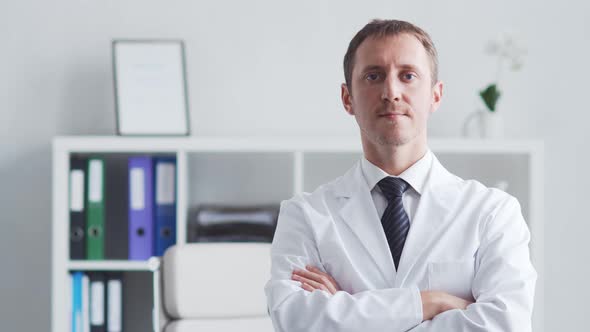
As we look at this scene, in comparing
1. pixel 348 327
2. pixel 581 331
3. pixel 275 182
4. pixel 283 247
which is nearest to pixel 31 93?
pixel 275 182

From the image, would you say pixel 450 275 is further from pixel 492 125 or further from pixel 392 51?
pixel 492 125

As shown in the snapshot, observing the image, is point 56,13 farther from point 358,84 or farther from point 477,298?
point 477,298

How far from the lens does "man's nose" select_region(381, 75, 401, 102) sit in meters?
1.49

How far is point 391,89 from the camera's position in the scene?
1501mm

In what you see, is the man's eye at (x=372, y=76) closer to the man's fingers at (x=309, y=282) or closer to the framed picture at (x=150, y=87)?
the man's fingers at (x=309, y=282)

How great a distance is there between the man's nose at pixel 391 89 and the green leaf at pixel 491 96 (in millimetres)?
1635

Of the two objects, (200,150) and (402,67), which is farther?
(200,150)

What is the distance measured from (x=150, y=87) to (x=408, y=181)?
→ 1.77 metres

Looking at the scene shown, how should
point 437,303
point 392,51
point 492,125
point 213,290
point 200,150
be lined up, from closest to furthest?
point 437,303 < point 392,51 < point 213,290 < point 200,150 < point 492,125

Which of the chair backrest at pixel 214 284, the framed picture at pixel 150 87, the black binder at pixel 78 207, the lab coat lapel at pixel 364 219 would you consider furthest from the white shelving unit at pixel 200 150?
the lab coat lapel at pixel 364 219

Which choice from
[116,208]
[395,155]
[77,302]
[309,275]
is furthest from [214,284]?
[116,208]

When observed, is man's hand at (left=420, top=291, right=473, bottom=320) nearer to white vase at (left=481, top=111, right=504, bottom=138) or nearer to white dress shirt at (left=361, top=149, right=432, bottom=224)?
white dress shirt at (left=361, top=149, right=432, bottom=224)

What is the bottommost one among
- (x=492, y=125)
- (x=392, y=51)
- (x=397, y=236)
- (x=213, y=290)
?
(x=213, y=290)

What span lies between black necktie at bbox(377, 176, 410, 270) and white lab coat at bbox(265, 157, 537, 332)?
0.02m
